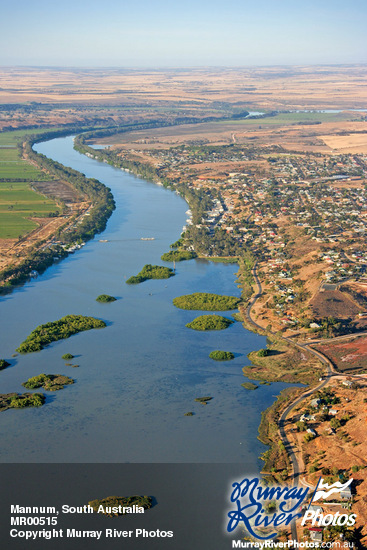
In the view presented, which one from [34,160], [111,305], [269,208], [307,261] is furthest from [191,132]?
[111,305]

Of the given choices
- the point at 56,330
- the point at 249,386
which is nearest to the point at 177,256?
the point at 56,330

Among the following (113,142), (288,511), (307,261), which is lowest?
(288,511)

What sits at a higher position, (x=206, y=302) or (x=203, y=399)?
(x=206, y=302)

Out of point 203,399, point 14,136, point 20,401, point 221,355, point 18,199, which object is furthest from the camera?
point 14,136

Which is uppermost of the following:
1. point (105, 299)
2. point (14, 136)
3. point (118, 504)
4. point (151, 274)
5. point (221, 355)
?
point (14, 136)

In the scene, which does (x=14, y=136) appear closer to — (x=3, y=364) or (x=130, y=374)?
(x=3, y=364)

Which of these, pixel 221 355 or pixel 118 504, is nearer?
pixel 118 504

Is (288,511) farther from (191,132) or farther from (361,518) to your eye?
(191,132)

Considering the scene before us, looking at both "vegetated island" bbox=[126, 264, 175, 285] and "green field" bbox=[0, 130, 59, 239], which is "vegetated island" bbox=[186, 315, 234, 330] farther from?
"green field" bbox=[0, 130, 59, 239]
